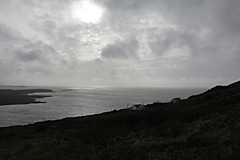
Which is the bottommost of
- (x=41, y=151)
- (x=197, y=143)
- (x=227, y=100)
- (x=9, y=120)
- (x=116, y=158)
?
(x=9, y=120)

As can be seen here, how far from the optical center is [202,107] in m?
32.8

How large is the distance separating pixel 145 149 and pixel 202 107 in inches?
887

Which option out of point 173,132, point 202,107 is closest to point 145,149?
point 173,132

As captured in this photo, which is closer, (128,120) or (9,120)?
(128,120)

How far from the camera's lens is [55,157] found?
1747cm

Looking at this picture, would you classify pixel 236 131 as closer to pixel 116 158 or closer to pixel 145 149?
pixel 145 149

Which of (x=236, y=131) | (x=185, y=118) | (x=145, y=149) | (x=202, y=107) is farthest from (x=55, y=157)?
(x=202, y=107)

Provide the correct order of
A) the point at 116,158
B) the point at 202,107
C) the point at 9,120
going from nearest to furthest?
the point at 116,158 < the point at 202,107 < the point at 9,120

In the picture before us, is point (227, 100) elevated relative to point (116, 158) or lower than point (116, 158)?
elevated

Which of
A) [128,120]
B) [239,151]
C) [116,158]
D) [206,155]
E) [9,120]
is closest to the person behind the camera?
[239,151]

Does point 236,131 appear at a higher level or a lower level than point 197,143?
higher

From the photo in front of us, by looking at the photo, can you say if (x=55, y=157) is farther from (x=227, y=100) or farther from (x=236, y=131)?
(x=227, y=100)

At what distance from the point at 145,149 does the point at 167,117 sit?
1937cm

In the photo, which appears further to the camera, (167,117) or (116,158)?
(167,117)
